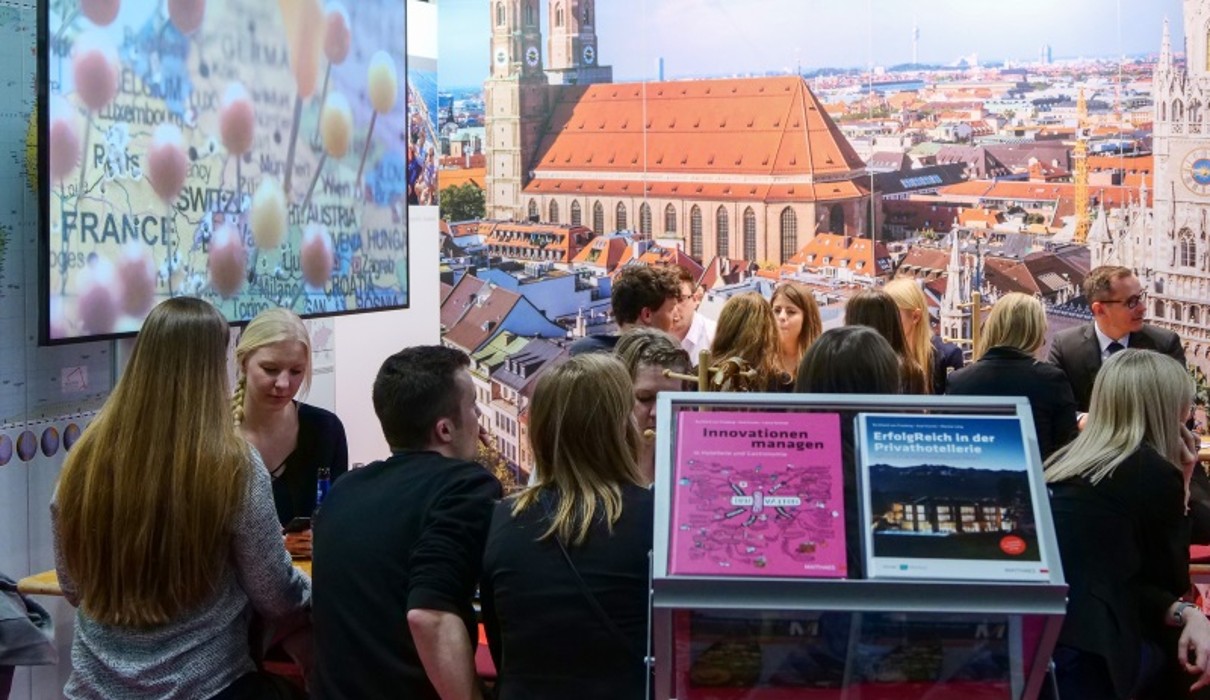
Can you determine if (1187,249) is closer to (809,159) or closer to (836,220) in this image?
(836,220)

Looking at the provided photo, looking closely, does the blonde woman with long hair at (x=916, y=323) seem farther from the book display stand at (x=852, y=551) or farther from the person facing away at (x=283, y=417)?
the book display stand at (x=852, y=551)

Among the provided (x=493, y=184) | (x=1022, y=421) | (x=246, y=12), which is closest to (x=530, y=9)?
(x=493, y=184)

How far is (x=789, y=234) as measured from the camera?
7301 millimetres

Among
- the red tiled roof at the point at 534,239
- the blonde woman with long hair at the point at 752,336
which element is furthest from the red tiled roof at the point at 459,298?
the blonde woman with long hair at the point at 752,336

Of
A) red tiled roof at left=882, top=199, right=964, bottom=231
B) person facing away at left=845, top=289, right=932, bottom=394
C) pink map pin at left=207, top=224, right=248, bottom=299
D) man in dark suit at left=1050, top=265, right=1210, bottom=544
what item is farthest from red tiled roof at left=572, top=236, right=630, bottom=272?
person facing away at left=845, top=289, right=932, bottom=394

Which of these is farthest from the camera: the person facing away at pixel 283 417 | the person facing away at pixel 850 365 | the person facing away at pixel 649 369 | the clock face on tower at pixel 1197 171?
the clock face on tower at pixel 1197 171

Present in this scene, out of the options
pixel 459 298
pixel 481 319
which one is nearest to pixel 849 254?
pixel 481 319

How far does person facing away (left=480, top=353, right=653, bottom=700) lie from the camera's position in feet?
7.52

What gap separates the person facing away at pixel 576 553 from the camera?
2.29 metres

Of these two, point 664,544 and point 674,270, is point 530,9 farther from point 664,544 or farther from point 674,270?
point 664,544

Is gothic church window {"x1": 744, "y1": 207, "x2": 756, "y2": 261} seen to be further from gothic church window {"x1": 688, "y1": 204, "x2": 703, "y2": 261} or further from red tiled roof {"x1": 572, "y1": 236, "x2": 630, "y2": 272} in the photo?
red tiled roof {"x1": 572, "y1": 236, "x2": 630, "y2": 272}

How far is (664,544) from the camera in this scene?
1.93m

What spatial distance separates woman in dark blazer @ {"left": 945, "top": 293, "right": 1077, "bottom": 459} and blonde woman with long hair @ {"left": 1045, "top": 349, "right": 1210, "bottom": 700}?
145 cm

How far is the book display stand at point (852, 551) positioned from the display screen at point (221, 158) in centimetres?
288
